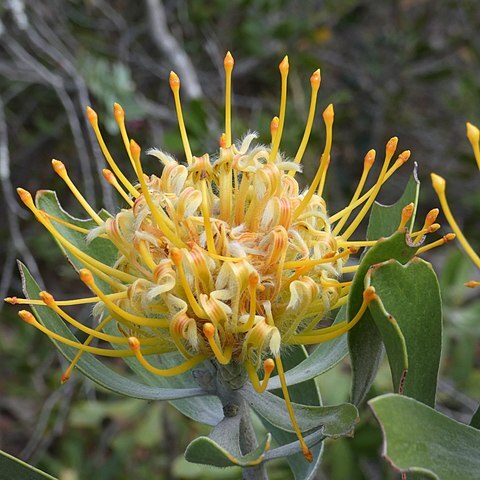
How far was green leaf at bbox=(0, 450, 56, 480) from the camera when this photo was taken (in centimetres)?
103

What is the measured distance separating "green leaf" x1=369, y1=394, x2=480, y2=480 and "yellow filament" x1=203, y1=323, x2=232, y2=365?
252 mm

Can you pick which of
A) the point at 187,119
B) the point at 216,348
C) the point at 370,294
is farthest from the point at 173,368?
the point at 187,119

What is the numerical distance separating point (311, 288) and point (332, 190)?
8.43 ft

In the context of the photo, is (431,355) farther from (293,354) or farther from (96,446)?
(96,446)

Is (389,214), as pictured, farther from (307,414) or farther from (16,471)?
(16,471)

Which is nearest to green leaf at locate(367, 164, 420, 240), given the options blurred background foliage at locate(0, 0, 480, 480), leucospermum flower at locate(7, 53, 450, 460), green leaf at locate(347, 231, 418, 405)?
leucospermum flower at locate(7, 53, 450, 460)

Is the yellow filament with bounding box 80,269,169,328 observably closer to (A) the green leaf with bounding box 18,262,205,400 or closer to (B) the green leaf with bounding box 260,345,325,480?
(A) the green leaf with bounding box 18,262,205,400

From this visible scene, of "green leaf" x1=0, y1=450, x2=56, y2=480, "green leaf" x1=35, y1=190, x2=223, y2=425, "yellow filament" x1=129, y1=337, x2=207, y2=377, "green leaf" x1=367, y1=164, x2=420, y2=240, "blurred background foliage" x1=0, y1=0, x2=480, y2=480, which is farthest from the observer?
"blurred background foliage" x1=0, y1=0, x2=480, y2=480

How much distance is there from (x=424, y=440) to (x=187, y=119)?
72.5 inches

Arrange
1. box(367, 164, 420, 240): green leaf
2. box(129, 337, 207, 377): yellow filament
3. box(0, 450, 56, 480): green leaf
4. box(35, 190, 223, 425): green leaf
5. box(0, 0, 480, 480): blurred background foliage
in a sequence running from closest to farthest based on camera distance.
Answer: box(129, 337, 207, 377): yellow filament, box(0, 450, 56, 480): green leaf, box(367, 164, 420, 240): green leaf, box(35, 190, 223, 425): green leaf, box(0, 0, 480, 480): blurred background foliage

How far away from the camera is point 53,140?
13.1 feet

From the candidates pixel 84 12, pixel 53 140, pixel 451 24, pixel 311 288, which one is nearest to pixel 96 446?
pixel 53 140

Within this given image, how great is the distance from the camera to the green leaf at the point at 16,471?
3.39 feet

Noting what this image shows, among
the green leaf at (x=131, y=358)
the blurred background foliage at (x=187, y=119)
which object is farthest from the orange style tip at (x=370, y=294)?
the blurred background foliage at (x=187, y=119)
